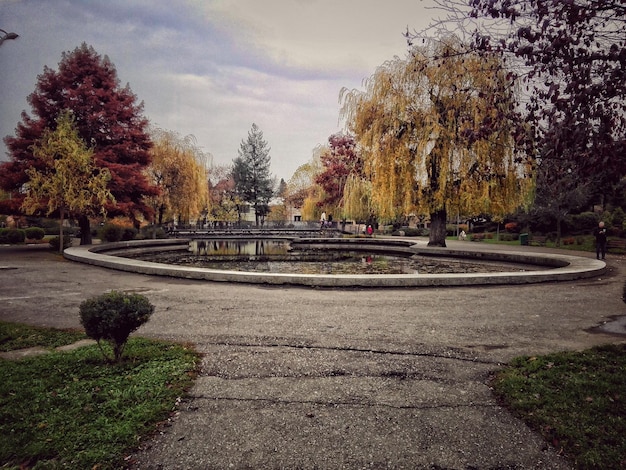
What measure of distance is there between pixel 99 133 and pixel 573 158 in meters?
22.3

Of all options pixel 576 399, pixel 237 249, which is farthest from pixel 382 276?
pixel 237 249

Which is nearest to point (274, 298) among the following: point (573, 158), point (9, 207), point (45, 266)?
point (573, 158)

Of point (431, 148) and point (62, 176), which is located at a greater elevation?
point (431, 148)

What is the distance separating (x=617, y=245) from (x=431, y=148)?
13944 millimetres

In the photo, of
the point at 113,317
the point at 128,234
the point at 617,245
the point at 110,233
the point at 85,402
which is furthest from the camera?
the point at 128,234

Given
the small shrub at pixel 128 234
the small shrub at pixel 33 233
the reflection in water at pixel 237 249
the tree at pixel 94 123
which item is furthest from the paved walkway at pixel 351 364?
the small shrub at pixel 33 233

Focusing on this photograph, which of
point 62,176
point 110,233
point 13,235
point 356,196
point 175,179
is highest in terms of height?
point 175,179

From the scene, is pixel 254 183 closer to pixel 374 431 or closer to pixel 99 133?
pixel 99 133

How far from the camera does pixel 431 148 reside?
1734cm

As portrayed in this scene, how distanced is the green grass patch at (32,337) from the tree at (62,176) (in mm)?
13211

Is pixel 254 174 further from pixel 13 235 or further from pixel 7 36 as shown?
pixel 7 36

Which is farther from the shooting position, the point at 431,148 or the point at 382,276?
the point at 431,148

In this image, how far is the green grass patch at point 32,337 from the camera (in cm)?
498

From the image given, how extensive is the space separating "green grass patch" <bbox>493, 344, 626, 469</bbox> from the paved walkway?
173 millimetres
